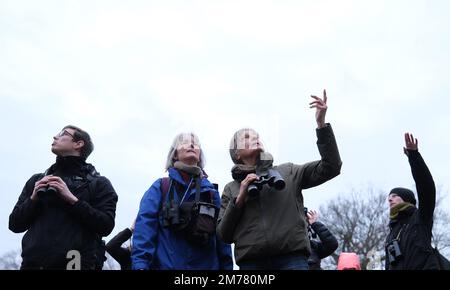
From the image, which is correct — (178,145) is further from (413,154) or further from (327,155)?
(413,154)

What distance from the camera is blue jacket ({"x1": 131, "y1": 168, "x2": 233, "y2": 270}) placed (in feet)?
16.3

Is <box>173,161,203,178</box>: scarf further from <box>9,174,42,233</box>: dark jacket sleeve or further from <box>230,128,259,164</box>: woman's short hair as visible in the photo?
<box>9,174,42,233</box>: dark jacket sleeve

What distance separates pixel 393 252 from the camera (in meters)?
6.36

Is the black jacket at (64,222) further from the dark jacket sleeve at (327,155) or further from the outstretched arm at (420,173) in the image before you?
the outstretched arm at (420,173)

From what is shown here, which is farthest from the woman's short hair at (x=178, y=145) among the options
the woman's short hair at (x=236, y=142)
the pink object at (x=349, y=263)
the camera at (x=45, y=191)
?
the pink object at (x=349, y=263)

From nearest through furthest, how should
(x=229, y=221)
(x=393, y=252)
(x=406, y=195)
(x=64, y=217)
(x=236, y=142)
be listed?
(x=229, y=221) < (x=64, y=217) < (x=236, y=142) < (x=393, y=252) < (x=406, y=195)

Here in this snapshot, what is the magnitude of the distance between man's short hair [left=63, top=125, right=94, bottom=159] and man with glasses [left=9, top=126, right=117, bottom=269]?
0.27m

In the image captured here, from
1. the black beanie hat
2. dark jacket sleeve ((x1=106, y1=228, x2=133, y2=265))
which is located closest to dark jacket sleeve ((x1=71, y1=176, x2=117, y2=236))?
dark jacket sleeve ((x1=106, y1=228, x2=133, y2=265))

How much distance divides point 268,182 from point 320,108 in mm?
720

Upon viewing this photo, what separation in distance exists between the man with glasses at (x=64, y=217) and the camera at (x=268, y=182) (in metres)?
1.32

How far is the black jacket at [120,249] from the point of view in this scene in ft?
24.8

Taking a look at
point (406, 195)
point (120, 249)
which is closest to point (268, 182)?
point (406, 195)

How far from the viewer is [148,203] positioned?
5.20m
